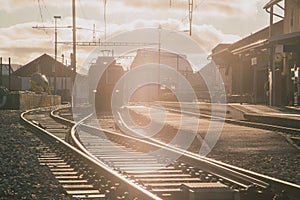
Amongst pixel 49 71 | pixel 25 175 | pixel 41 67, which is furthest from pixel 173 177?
pixel 41 67

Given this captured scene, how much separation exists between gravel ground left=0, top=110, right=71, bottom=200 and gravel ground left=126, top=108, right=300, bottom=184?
3.55 m

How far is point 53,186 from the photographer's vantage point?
8102mm

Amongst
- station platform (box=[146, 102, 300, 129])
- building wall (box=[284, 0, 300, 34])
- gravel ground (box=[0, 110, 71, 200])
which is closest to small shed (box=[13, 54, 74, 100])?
building wall (box=[284, 0, 300, 34])

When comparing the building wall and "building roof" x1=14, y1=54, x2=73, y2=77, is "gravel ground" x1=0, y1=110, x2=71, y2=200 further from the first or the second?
"building roof" x1=14, y1=54, x2=73, y2=77

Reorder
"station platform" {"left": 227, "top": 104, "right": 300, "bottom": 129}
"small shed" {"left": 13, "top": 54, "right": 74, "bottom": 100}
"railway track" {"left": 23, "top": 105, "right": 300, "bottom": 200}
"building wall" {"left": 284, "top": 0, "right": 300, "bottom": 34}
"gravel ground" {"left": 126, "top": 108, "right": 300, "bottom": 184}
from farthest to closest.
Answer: "small shed" {"left": 13, "top": 54, "right": 74, "bottom": 100} < "building wall" {"left": 284, "top": 0, "right": 300, "bottom": 34} < "station platform" {"left": 227, "top": 104, "right": 300, "bottom": 129} < "gravel ground" {"left": 126, "top": 108, "right": 300, "bottom": 184} < "railway track" {"left": 23, "top": 105, "right": 300, "bottom": 200}

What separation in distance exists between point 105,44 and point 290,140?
50894mm

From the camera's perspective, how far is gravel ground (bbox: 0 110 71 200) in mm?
7488

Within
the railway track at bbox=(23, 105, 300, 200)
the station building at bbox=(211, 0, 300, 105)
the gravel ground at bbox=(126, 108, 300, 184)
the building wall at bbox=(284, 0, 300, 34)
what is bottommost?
the gravel ground at bbox=(126, 108, 300, 184)

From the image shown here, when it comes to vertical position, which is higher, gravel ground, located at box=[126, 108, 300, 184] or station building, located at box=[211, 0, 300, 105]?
station building, located at box=[211, 0, 300, 105]

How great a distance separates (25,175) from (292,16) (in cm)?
3311

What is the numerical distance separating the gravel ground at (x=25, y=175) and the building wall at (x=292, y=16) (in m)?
26.8

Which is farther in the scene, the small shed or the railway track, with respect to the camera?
the small shed

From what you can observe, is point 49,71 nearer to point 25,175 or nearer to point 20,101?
point 20,101

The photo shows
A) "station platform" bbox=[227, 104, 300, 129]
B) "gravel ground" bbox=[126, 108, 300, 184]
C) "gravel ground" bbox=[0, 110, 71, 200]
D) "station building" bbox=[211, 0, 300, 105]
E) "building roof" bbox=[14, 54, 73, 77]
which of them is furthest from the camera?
"building roof" bbox=[14, 54, 73, 77]
